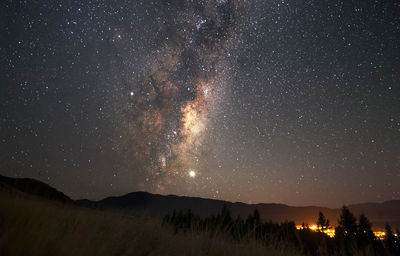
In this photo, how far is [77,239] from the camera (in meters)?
2.39

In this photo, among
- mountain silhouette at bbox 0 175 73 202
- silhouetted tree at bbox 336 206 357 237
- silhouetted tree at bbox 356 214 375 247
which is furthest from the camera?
silhouetted tree at bbox 336 206 357 237

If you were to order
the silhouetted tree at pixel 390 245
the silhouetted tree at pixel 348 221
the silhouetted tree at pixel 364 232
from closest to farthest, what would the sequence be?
1. the silhouetted tree at pixel 390 245
2. the silhouetted tree at pixel 364 232
3. the silhouetted tree at pixel 348 221

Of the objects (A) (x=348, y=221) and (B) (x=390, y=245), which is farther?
(A) (x=348, y=221)

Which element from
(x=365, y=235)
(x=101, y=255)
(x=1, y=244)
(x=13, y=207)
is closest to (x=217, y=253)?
(x=101, y=255)

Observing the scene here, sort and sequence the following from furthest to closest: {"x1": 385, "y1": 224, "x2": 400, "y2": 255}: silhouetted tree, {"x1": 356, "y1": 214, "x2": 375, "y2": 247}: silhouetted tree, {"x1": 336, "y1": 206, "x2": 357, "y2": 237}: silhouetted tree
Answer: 1. {"x1": 336, "y1": 206, "x2": 357, "y2": 237}: silhouetted tree
2. {"x1": 356, "y1": 214, "x2": 375, "y2": 247}: silhouetted tree
3. {"x1": 385, "y1": 224, "x2": 400, "y2": 255}: silhouetted tree

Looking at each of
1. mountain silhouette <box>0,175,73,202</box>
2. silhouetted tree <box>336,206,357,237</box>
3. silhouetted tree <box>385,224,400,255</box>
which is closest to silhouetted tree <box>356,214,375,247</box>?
silhouetted tree <box>336,206,357,237</box>

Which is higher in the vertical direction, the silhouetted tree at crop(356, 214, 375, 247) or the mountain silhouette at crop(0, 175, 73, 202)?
the mountain silhouette at crop(0, 175, 73, 202)

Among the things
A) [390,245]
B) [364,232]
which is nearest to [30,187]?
[390,245]

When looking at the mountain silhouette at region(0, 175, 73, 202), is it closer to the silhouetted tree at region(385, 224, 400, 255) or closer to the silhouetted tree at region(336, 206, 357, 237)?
the silhouetted tree at region(385, 224, 400, 255)

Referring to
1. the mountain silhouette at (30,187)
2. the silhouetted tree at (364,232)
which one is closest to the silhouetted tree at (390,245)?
the mountain silhouette at (30,187)

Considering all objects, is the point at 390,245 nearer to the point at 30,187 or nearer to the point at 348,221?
the point at 30,187

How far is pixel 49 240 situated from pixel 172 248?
158 cm

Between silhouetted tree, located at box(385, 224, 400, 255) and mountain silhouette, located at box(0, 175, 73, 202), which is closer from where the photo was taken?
silhouetted tree, located at box(385, 224, 400, 255)

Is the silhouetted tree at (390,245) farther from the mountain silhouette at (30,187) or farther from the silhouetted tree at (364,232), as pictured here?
the silhouetted tree at (364,232)
